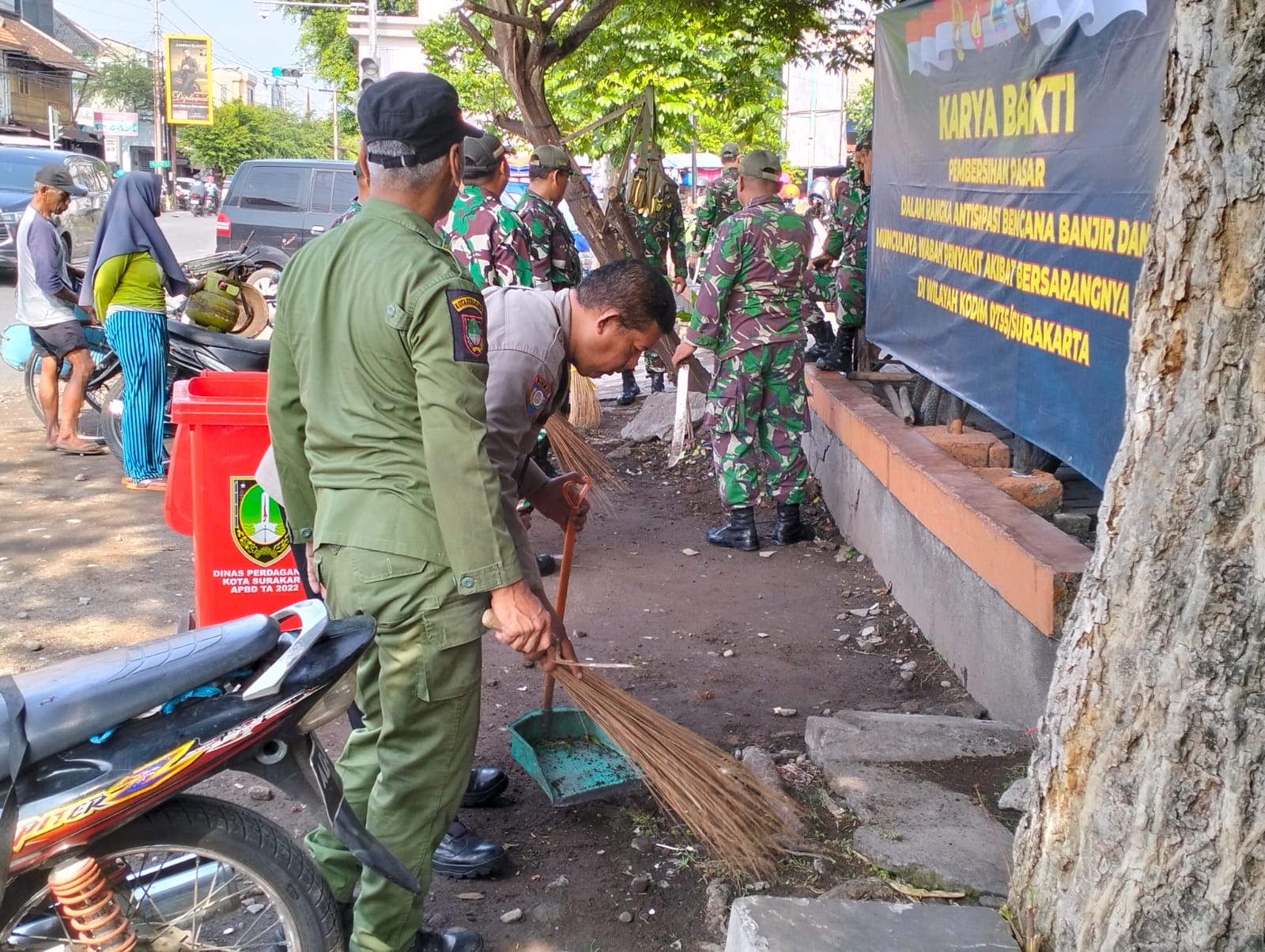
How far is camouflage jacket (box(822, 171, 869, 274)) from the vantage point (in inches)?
328

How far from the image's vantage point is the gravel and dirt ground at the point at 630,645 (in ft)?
9.82

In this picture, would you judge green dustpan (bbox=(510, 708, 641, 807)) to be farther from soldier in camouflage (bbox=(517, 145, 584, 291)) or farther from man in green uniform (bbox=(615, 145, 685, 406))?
man in green uniform (bbox=(615, 145, 685, 406))

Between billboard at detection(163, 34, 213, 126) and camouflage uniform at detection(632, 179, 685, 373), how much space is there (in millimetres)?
35574

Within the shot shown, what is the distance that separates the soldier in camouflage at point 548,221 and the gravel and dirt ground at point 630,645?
1.38 meters

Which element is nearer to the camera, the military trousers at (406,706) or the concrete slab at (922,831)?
the military trousers at (406,706)

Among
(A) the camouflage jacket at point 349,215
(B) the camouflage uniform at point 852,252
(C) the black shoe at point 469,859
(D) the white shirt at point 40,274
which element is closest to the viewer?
(A) the camouflage jacket at point 349,215

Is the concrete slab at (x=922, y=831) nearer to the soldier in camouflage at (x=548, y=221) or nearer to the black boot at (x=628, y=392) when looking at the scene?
the soldier in camouflage at (x=548, y=221)

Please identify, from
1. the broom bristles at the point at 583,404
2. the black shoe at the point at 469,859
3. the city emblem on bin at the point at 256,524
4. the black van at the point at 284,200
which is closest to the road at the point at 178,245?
the black van at the point at 284,200

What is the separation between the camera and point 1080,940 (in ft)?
6.86

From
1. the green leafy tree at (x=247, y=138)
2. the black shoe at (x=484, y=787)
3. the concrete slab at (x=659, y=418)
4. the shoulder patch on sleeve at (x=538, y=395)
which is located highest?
the green leafy tree at (x=247, y=138)

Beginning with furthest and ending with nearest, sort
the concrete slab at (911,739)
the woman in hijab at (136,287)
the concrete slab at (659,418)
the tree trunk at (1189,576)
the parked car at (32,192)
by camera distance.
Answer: the parked car at (32,192), the concrete slab at (659,418), the woman in hijab at (136,287), the concrete slab at (911,739), the tree trunk at (1189,576)

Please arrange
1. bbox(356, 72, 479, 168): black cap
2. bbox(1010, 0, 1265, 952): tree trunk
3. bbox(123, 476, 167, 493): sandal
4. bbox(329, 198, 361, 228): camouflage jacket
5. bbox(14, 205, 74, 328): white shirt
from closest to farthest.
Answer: bbox(1010, 0, 1265, 952): tree trunk
bbox(356, 72, 479, 168): black cap
bbox(329, 198, 361, 228): camouflage jacket
bbox(123, 476, 167, 493): sandal
bbox(14, 205, 74, 328): white shirt

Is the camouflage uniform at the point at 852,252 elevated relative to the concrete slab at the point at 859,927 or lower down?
elevated

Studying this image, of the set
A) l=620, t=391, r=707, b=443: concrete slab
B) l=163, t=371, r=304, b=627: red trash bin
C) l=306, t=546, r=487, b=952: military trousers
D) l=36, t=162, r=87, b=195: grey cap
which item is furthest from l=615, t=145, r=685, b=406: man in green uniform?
l=306, t=546, r=487, b=952: military trousers
